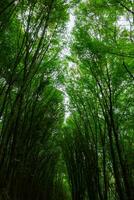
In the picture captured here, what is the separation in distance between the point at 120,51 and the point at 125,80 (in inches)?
110

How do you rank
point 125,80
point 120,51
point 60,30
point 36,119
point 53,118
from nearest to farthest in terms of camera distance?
1. point 120,51
2. point 60,30
3. point 125,80
4. point 36,119
5. point 53,118

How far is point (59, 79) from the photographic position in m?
11.7

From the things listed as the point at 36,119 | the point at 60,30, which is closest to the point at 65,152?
the point at 36,119

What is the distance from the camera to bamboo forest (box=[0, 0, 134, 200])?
741cm

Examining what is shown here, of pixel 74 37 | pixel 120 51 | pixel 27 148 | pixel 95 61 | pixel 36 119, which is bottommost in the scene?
pixel 27 148

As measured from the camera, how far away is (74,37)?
9.75 meters

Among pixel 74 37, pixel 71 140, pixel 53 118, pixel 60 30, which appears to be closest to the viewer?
pixel 60 30

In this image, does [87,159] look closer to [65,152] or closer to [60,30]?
[65,152]

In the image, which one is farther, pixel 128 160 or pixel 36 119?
pixel 128 160

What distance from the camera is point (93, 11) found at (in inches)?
364

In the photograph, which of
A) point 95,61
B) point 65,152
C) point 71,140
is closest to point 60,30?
point 95,61

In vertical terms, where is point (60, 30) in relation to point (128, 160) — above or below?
above

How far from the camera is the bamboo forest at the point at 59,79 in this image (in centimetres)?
741

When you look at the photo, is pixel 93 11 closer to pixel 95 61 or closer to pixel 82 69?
pixel 95 61
